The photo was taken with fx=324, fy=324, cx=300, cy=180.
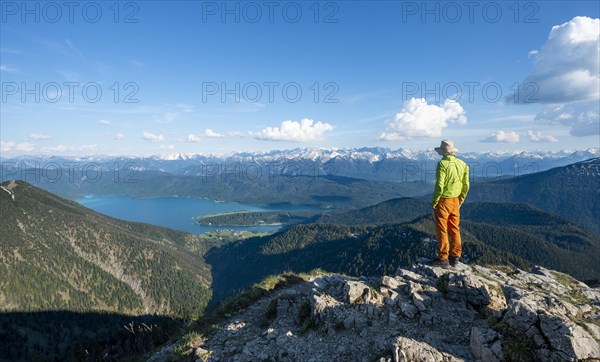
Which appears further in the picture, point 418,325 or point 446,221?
point 446,221

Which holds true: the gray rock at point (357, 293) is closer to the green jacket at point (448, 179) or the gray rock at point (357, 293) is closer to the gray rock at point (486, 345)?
the gray rock at point (486, 345)

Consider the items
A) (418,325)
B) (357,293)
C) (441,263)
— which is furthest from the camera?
(441,263)

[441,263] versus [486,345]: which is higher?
[441,263]

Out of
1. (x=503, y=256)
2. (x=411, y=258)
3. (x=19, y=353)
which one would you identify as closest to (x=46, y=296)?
(x=19, y=353)

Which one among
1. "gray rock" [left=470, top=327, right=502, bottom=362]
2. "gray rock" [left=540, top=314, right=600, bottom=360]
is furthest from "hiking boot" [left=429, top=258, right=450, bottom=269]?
"gray rock" [left=540, top=314, right=600, bottom=360]

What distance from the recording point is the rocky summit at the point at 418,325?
8.80m

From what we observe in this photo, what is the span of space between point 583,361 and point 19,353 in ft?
562

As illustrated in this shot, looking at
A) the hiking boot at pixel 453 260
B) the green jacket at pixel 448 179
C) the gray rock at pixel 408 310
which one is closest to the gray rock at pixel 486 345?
the gray rock at pixel 408 310

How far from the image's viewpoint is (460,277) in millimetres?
12961

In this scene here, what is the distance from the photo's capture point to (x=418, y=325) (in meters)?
11.2

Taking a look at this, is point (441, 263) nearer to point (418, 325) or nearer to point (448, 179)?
point (448, 179)

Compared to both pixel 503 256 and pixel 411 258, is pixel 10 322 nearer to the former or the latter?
pixel 411 258

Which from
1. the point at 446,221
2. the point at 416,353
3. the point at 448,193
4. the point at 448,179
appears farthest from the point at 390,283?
the point at 448,179

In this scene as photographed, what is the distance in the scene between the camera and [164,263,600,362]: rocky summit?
8.80m
